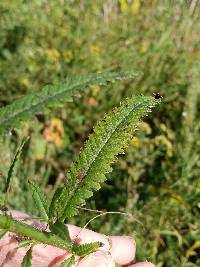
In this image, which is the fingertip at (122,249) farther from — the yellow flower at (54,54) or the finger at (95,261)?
the yellow flower at (54,54)

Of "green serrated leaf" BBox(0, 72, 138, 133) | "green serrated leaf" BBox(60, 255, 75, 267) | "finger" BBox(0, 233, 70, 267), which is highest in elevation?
"green serrated leaf" BBox(0, 72, 138, 133)

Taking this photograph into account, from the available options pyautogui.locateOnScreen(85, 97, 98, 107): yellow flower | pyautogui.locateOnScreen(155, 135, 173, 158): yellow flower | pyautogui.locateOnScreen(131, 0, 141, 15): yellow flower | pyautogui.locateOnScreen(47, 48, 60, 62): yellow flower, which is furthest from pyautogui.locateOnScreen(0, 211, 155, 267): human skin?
pyautogui.locateOnScreen(131, 0, 141, 15): yellow flower

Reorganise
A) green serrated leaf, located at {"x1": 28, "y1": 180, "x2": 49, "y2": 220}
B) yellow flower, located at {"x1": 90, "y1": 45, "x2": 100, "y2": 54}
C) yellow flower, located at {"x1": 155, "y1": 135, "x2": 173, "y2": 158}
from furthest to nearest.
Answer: yellow flower, located at {"x1": 90, "y1": 45, "x2": 100, "y2": 54}, yellow flower, located at {"x1": 155, "y1": 135, "x2": 173, "y2": 158}, green serrated leaf, located at {"x1": 28, "y1": 180, "x2": 49, "y2": 220}

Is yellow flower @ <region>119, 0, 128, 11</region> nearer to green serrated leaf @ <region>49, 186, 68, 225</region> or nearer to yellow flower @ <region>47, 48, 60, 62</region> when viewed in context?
yellow flower @ <region>47, 48, 60, 62</region>

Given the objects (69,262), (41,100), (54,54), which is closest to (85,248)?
(69,262)

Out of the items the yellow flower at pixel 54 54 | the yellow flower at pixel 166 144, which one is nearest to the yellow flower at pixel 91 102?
the yellow flower at pixel 54 54

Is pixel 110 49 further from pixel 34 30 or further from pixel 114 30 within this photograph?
pixel 34 30
